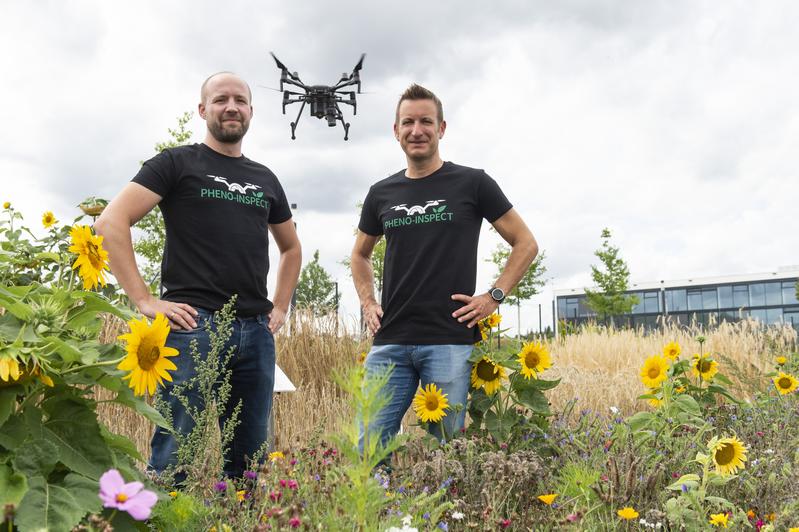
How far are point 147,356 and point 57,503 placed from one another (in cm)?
44

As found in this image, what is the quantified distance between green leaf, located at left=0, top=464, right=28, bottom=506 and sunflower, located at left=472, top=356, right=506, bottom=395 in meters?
2.42

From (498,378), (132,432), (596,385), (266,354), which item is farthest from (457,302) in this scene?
(596,385)

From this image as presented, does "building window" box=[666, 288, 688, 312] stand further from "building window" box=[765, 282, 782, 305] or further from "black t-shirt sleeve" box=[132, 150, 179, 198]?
"black t-shirt sleeve" box=[132, 150, 179, 198]

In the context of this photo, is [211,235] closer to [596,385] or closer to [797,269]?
[596,385]

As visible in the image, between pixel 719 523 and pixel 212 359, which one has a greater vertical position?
pixel 212 359

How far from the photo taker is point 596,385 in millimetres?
7562

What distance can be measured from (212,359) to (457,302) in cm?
141

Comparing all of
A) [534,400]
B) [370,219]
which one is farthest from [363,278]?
[534,400]

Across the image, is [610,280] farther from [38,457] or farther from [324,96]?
[38,457]

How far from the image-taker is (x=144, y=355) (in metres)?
1.99

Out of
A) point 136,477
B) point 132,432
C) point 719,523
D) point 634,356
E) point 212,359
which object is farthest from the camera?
point 634,356

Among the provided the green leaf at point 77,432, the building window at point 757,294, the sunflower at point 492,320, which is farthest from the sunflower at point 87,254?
the building window at point 757,294

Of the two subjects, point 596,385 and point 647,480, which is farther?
point 596,385

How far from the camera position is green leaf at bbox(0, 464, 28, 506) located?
164cm
